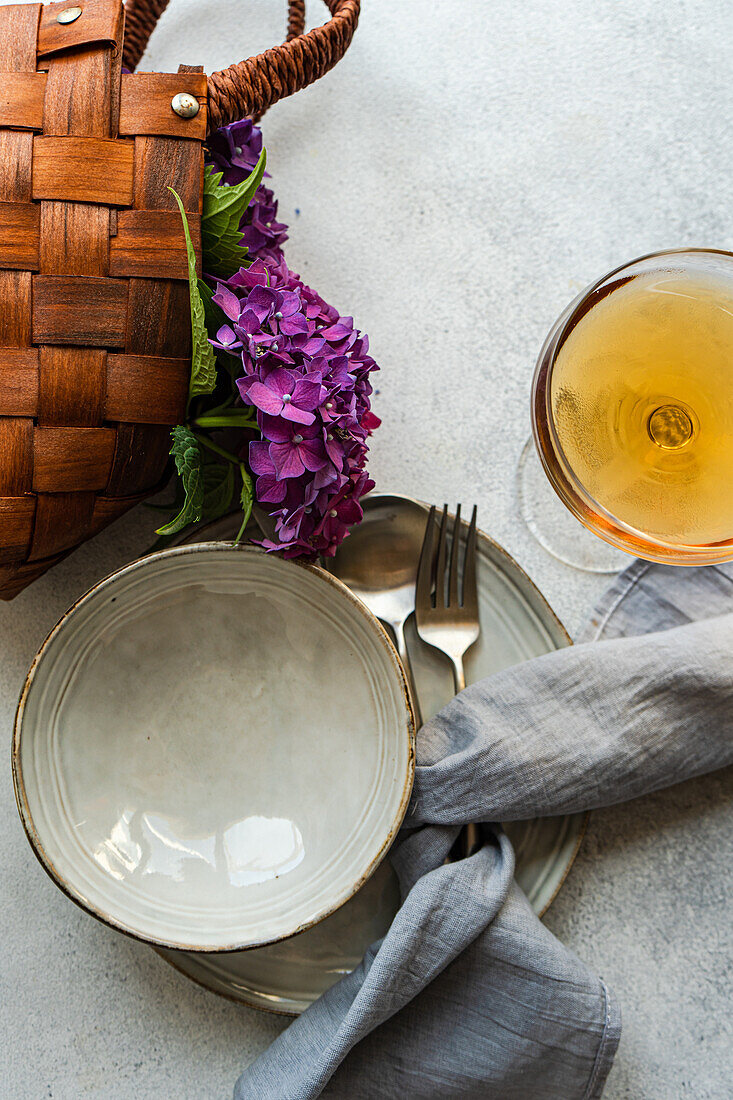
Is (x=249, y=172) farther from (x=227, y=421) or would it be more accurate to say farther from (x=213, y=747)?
(x=213, y=747)

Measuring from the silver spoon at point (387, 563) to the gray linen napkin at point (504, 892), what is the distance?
0.08 meters

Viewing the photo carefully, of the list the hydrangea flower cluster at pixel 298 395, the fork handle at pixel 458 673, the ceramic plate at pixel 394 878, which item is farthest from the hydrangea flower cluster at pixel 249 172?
the fork handle at pixel 458 673

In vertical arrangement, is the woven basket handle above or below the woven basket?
above

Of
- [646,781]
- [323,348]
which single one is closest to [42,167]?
[323,348]

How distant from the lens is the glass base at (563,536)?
71 centimetres

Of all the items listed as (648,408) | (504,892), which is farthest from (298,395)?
(504,892)

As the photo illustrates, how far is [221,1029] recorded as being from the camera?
694mm

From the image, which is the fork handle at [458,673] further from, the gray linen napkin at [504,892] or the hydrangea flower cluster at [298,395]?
the hydrangea flower cluster at [298,395]

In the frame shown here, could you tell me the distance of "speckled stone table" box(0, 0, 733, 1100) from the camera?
696mm

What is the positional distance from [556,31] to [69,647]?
2.30ft

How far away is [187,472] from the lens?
53 centimetres

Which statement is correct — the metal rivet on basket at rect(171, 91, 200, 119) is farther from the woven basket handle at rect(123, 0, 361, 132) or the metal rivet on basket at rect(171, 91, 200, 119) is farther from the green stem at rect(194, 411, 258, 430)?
the green stem at rect(194, 411, 258, 430)

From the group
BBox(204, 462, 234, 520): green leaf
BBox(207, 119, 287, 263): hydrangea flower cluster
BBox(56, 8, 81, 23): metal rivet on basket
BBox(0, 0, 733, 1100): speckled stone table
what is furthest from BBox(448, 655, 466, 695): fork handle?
BBox(56, 8, 81, 23): metal rivet on basket

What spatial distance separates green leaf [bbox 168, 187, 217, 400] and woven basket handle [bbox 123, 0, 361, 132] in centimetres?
9
